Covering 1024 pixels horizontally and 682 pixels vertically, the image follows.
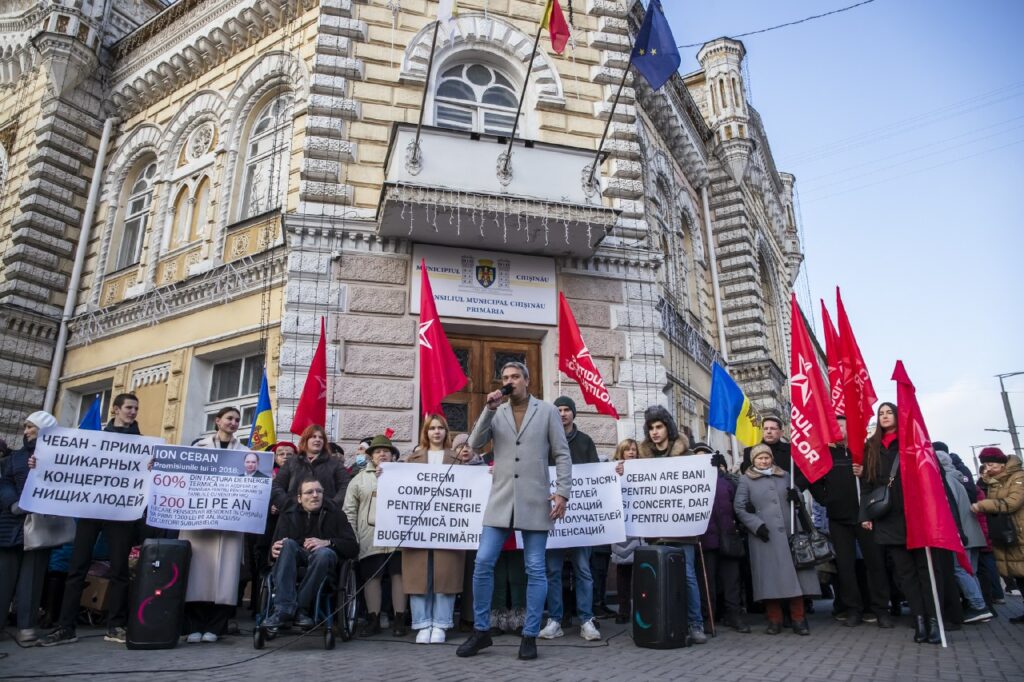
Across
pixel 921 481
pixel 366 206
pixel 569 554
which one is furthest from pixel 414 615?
pixel 366 206

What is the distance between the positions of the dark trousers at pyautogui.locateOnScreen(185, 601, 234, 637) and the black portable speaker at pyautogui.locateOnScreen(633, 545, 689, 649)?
3747 mm

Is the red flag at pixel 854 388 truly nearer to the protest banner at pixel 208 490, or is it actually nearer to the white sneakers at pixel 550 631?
the white sneakers at pixel 550 631

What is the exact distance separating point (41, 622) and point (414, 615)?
388cm

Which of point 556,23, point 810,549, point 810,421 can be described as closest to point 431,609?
point 810,549

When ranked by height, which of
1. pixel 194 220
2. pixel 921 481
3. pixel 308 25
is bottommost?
pixel 921 481

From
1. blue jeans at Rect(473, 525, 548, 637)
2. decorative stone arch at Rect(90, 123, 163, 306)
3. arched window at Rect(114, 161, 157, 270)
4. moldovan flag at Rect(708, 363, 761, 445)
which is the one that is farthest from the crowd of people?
decorative stone arch at Rect(90, 123, 163, 306)

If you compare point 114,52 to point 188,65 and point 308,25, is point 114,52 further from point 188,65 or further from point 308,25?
point 308,25

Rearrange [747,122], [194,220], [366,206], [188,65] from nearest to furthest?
[366,206]
[194,220]
[188,65]
[747,122]

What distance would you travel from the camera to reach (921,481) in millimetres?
6109

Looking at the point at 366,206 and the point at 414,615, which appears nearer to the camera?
the point at 414,615

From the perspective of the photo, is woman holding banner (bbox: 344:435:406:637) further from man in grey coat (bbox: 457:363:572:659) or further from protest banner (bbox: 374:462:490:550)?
man in grey coat (bbox: 457:363:572:659)

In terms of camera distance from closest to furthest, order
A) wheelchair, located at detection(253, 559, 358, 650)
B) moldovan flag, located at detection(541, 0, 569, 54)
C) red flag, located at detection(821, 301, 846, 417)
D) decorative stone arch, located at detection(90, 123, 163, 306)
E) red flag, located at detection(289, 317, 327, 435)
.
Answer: wheelchair, located at detection(253, 559, 358, 650), red flag, located at detection(821, 301, 846, 417), red flag, located at detection(289, 317, 327, 435), moldovan flag, located at detection(541, 0, 569, 54), decorative stone arch, located at detection(90, 123, 163, 306)

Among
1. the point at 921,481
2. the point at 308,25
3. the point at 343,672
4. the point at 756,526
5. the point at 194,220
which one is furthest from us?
the point at 194,220

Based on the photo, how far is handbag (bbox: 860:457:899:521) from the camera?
6512mm
